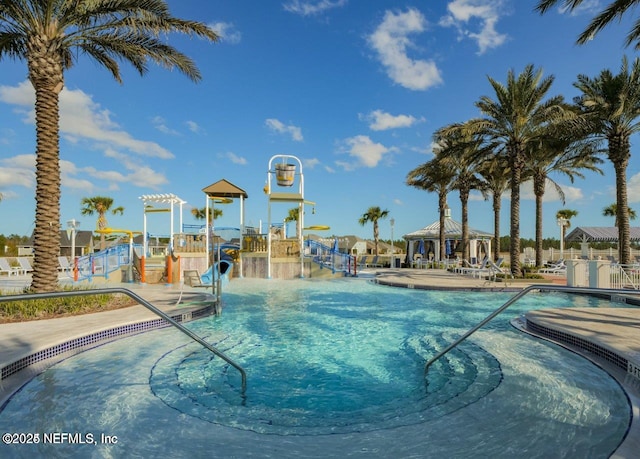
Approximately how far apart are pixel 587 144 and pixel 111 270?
22.6 metres

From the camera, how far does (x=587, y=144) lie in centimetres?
1742

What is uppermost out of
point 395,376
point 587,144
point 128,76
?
point 128,76

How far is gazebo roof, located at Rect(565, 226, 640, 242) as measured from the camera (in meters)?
35.7

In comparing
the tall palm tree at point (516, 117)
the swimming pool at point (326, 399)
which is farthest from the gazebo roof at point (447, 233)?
the swimming pool at point (326, 399)

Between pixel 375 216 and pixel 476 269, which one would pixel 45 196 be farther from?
pixel 375 216

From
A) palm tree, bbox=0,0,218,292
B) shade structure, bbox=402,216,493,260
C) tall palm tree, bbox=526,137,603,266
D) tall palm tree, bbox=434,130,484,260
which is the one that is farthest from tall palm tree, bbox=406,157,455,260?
palm tree, bbox=0,0,218,292

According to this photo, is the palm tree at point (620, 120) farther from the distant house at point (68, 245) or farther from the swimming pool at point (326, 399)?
the distant house at point (68, 245)

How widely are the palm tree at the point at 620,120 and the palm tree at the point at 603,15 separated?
4643 millimetres

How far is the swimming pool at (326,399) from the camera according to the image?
10.9 ft

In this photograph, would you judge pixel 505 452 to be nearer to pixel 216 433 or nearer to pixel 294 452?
pixel 294 452

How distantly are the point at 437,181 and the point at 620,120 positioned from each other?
43.3 feet

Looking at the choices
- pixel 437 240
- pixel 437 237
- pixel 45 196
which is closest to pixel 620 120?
pixel 437 237

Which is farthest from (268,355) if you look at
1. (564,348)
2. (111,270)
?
(111,270)

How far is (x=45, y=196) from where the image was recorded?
29.7ft
